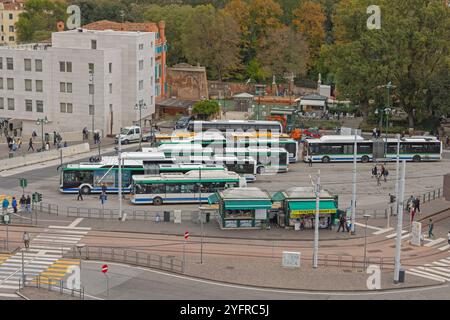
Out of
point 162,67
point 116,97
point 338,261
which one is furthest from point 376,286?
point 162,67

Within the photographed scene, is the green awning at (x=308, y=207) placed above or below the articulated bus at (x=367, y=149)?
below

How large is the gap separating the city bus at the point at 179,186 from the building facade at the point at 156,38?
49.4 meters

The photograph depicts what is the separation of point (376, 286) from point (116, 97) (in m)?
58.0

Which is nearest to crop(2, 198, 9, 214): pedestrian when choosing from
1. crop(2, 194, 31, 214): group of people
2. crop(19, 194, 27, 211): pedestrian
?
crop(2, 194, 31, 214): group of people

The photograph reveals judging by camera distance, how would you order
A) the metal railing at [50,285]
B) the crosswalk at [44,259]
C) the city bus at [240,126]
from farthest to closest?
the city bus at [240,126]
the crosswalk at [44,259]
the metal railing at [50,285]

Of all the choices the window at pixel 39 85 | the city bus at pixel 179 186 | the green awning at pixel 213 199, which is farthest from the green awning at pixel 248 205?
the window at pixel 39 85

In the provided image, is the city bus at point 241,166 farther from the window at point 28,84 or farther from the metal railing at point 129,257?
the window at point 28,84

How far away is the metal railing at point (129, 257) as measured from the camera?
146ft

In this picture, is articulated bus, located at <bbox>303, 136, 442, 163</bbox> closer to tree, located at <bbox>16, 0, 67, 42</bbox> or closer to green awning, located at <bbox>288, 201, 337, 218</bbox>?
green awning, located at <bbox>288, 201, 337, 218</bbox>

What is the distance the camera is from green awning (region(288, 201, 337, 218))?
5266 cm

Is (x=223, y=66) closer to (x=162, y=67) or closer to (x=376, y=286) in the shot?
(x=162, y=67)

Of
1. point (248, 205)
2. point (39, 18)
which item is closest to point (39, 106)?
point (248, 205)

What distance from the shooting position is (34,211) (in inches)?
2234

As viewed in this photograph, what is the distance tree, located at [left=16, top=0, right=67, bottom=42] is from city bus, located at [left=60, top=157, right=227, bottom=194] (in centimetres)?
8400
